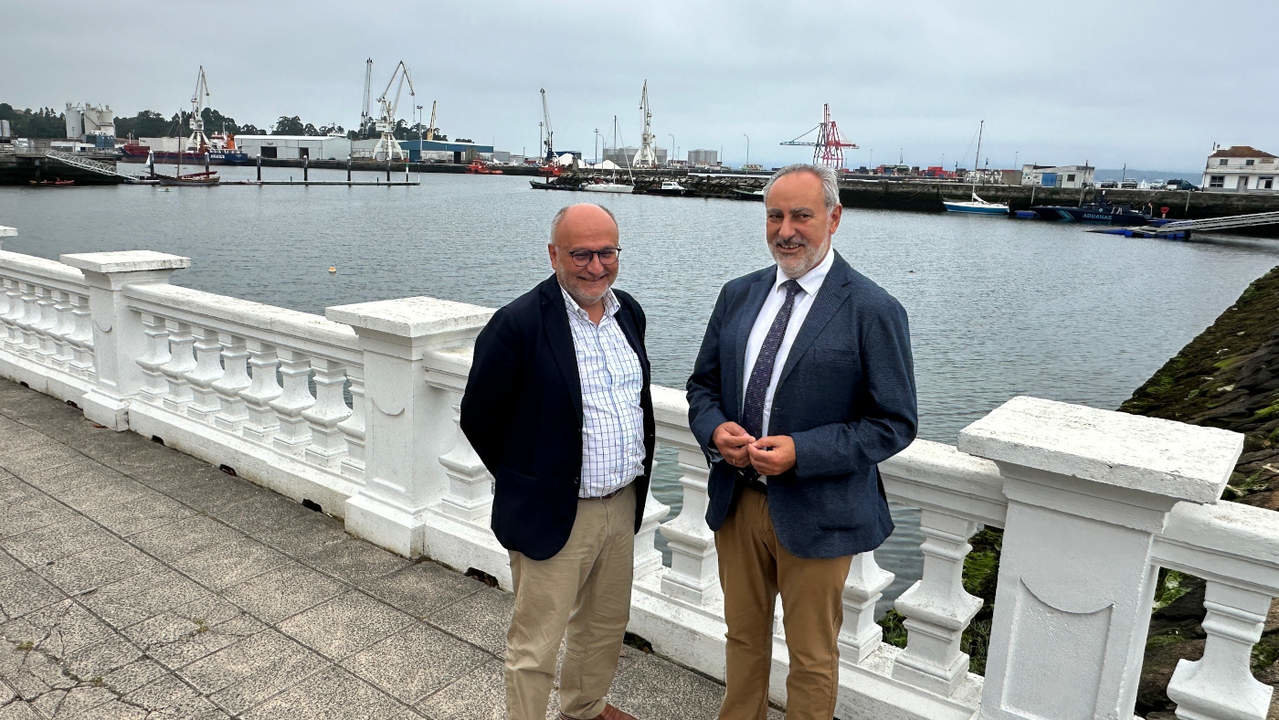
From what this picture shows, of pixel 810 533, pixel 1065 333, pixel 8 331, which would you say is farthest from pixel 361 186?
pixel 810 533

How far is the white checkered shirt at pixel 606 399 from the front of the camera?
2.70 meters

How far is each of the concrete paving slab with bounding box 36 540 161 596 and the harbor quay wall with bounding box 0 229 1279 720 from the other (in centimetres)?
92

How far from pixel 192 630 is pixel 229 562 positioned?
66 centimetres

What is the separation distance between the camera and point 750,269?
39.0 m

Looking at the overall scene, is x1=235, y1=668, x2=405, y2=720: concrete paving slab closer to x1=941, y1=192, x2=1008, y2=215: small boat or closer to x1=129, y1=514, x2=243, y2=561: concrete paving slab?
x1=129, y1=514, x2=243, y2=561: concrete paving slab

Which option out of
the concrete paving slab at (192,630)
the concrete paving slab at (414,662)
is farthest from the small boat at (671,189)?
the concrete paving slab at (414,662)

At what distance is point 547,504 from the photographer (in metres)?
2.69

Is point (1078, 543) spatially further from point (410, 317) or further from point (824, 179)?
point (410, 317)

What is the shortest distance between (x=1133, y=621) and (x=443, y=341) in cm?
299

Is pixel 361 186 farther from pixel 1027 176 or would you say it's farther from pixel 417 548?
pixel 417 548

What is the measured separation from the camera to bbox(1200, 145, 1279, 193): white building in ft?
269

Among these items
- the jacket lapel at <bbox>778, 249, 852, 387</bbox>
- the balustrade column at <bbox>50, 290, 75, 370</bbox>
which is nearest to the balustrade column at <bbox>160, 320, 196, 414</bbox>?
the balustrade column at <bbox>50, 290, 75, 370</bbox>

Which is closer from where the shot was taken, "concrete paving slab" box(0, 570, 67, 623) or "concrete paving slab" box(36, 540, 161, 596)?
Result: "concrete paving slab" box(0, 570, 67, 623)

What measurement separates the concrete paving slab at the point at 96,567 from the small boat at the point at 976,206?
290 feet
